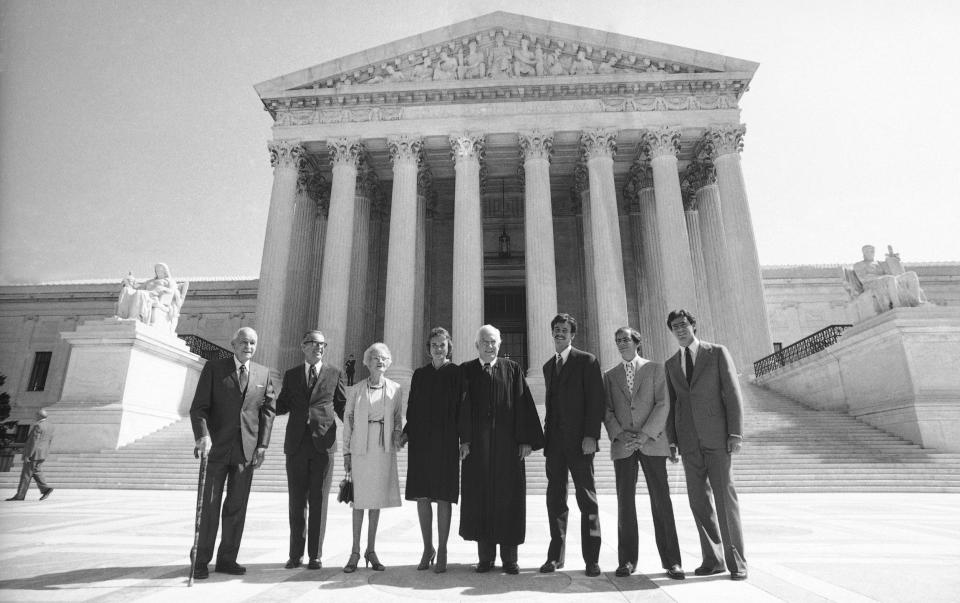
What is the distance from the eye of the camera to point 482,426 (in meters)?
4.64

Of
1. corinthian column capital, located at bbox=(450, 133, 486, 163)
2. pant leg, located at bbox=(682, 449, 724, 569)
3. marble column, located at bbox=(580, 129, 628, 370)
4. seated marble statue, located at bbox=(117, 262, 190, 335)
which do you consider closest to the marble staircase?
seated marble statue, located at bbox=(117, 262, 190, 335)

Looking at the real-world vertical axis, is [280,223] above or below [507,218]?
below

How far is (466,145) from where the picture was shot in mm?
23750

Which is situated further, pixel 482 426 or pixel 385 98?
pixel 385 98

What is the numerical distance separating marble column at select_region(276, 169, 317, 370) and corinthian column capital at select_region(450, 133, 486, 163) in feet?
25.4

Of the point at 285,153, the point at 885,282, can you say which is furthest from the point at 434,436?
the point at 285,153

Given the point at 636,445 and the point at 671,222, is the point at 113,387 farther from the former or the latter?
the point at 671,222

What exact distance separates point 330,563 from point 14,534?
3916 mm

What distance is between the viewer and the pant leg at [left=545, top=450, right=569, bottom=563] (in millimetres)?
4266

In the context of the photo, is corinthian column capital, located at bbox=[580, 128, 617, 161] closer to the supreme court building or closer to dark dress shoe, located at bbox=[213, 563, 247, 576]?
the supreme court building

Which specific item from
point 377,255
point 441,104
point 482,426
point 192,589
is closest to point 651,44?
point 441,104

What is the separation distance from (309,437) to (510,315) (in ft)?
83.9

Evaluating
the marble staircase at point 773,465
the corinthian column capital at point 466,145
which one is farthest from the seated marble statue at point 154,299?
the corinthian column capital at point 466,145

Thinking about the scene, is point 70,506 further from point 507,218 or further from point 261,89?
point 507,218
